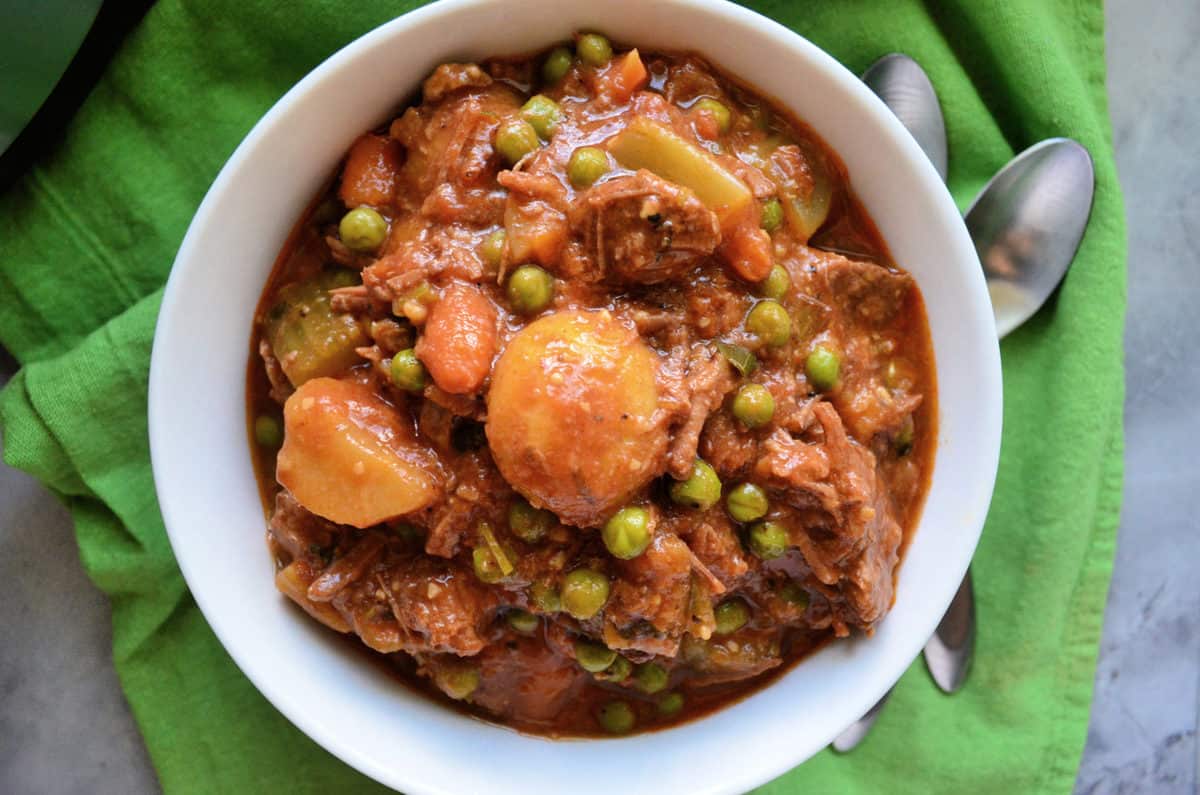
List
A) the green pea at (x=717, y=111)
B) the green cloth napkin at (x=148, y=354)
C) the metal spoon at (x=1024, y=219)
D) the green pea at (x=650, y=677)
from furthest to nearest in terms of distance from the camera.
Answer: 1. the metal spoon at (x=1024, y=219)
2. the green cloth napkin at (x=148, y=354)
3. the green pea at (x=650, y=677)
4. the green pea at (x=717, y=111)

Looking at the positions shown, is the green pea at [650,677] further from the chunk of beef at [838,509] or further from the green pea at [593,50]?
the green pea at [593,50]

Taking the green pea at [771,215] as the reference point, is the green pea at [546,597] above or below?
below

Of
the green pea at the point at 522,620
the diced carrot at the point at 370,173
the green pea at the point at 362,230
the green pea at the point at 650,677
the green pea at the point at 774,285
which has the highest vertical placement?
the diced carrot at the point at 370,173

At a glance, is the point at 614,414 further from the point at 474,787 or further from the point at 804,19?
the point at 804,19

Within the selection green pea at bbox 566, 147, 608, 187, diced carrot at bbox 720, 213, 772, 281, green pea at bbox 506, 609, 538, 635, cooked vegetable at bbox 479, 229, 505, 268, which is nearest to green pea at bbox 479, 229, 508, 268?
cooked vegetable at bbox 479, 229, 505, 268

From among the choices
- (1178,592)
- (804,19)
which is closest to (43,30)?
(804,19)

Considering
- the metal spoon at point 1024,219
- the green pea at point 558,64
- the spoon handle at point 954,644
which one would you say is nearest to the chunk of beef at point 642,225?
the green pea at point 558,64

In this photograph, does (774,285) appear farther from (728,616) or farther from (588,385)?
(728,616)

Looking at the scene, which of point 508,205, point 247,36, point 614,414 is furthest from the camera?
point 247,36
